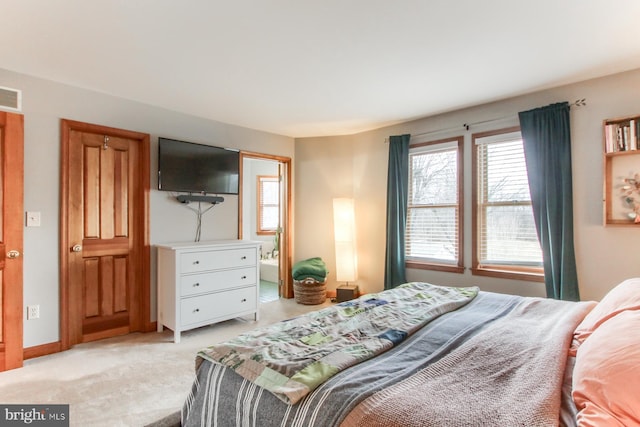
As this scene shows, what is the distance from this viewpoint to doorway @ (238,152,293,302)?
15.9 ft

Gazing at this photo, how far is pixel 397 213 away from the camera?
405 centimetres

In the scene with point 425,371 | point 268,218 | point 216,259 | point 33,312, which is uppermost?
point 268,218

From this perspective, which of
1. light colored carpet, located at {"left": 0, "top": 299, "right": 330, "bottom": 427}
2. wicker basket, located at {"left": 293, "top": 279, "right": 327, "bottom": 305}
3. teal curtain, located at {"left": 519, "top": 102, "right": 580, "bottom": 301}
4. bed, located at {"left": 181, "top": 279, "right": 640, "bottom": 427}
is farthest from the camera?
wicker basket, located at {"left": 293, "top": 279, "right": 327, "bottom": 305}

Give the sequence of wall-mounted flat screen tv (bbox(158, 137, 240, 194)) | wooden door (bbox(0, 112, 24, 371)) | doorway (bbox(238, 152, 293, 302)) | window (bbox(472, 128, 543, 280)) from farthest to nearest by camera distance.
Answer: doorway (bbox(238, 152, 293, 302))
wall-mounted flat screen tv (bbox(158, 137, 240, 194))
window (bbox(472, 128, 543, 280))
wooden door (bbox(0, 112, 24, 371))

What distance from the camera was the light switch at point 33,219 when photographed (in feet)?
9.05

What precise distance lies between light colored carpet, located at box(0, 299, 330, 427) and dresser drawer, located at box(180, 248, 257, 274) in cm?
71

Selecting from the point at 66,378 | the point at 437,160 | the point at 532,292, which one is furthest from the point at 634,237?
the point at 66,378

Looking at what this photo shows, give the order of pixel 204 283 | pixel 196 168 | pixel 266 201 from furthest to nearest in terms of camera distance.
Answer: pixel 266 201, pixel 196 168, pixel 204 283

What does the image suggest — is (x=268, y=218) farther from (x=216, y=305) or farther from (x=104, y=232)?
(x=104, y=232)

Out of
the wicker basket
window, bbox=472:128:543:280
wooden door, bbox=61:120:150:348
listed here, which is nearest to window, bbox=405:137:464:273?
window, bbox=472:128:543:280

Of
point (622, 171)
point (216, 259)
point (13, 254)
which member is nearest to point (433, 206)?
point (622, 171)

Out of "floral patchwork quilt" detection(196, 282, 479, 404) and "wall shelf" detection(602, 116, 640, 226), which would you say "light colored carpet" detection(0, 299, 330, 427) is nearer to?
"floral patchwork quilt" detection(196, 282, 479, 404)

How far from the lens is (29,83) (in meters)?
2.75

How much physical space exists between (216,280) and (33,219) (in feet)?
5.47
